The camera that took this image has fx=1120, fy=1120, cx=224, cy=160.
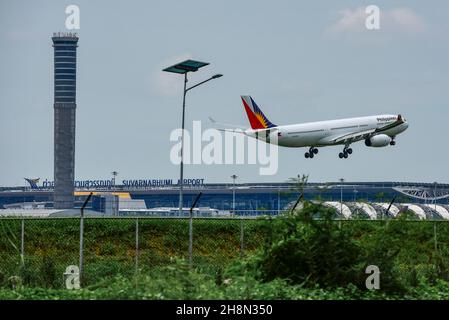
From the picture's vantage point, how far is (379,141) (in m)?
113

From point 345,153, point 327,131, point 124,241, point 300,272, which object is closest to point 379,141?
point 345,153

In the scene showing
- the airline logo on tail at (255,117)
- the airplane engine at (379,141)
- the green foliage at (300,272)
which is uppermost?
the airline logo on tail at (255,117)

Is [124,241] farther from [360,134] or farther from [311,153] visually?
[360,134]

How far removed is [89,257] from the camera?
43.6m

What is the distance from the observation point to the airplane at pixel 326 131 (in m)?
115

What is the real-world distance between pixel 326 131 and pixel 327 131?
0.42ft

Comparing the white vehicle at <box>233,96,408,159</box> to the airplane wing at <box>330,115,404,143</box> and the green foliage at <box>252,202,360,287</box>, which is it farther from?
the green foliage at <box>252,202,360,287</box>

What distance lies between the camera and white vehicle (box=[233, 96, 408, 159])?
378 ft

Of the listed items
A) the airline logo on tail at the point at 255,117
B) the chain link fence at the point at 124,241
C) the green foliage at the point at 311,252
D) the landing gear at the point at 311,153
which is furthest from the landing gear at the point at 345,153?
the green foliage at the point at 311,252

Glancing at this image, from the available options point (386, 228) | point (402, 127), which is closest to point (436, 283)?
point (386, 228)

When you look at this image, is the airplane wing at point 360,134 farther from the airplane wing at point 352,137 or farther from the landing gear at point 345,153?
the landing gear at point 345,153

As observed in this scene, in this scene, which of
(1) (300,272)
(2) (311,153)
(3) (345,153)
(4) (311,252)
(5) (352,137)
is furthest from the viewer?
(5) (352,137)

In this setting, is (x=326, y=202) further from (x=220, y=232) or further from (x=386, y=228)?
(x=220, y=232)

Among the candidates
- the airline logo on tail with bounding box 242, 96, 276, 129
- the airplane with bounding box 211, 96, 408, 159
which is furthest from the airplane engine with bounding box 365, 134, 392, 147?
the airline logo on tail with bounding box 242, 96, 276, 129
